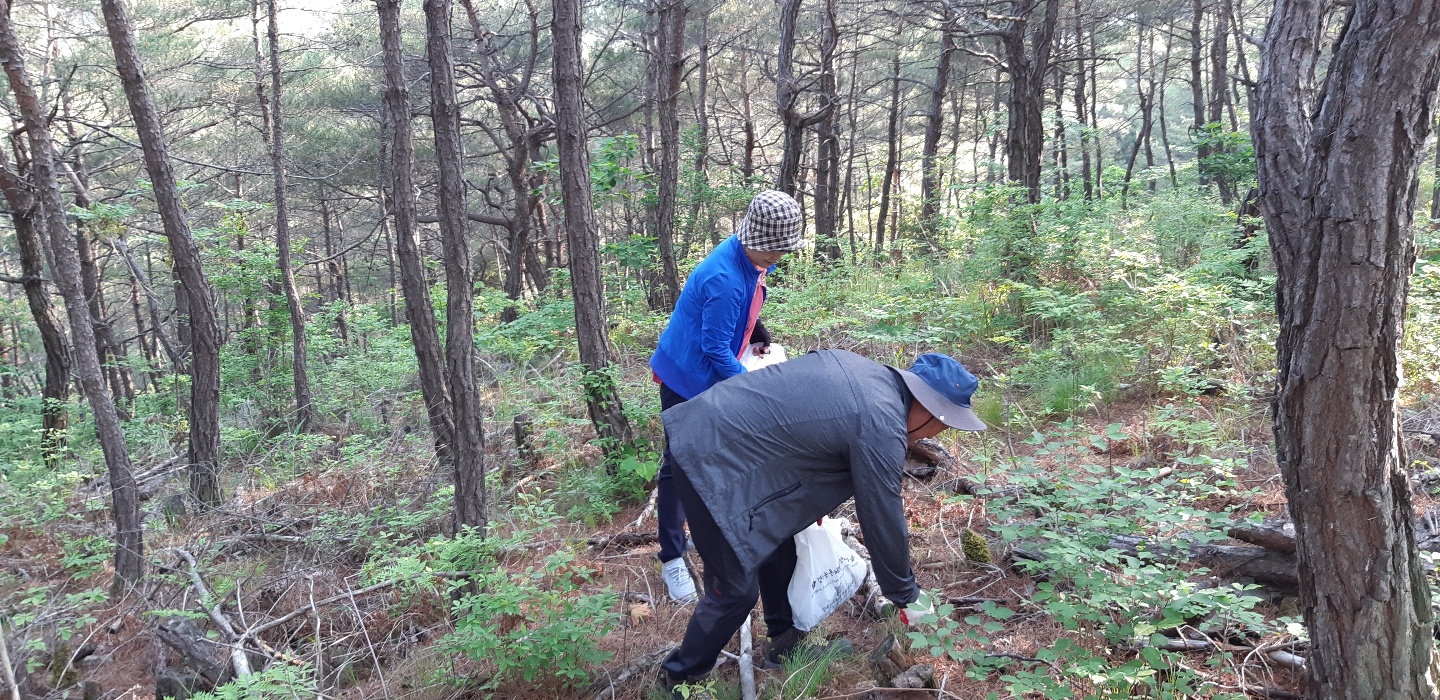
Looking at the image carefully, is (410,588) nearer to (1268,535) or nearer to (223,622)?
(223,622)

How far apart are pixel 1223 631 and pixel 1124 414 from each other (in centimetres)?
248

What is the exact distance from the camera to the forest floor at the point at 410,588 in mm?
3199

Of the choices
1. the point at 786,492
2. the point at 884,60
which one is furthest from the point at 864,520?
the point at 884,60

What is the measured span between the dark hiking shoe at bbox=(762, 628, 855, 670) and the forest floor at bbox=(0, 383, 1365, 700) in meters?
0.07

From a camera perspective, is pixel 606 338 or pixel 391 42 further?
pixel 606 338

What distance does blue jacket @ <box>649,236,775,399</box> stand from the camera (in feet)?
10.8

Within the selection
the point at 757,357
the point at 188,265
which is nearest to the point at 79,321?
the point at 188,265

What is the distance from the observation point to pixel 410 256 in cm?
585

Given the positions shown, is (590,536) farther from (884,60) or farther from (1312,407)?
(884,60)

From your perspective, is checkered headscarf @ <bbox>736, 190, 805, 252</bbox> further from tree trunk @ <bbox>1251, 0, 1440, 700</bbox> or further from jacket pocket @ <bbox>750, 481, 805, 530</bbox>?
tree trunk @ <bbox>1251, 0, 1440, 700</bbox>

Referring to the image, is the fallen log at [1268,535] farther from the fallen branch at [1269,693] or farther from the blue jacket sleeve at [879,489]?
the blue jacket sleeve at [879,489]

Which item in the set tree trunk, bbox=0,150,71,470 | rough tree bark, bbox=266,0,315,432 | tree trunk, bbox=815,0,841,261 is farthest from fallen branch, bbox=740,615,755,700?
tree trunk, bbox=0,150,71,470

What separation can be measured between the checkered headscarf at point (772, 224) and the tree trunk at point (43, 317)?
8.84 m

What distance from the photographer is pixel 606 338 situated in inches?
228
